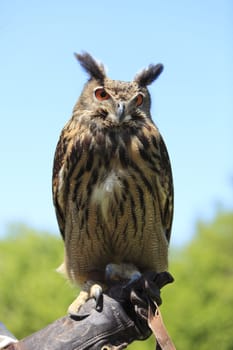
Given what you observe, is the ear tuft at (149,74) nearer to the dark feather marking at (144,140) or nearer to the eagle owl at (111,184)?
the eagle owl at (111,184)

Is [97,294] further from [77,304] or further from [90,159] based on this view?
[90,159]

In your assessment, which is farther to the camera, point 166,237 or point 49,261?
point 49,261

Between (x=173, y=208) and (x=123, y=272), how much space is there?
1.69 ft

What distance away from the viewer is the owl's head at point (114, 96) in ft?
10.8

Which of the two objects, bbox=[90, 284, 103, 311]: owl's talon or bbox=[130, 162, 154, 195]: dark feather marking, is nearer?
bbox=[90, 284, 103, 311]: owl's talon

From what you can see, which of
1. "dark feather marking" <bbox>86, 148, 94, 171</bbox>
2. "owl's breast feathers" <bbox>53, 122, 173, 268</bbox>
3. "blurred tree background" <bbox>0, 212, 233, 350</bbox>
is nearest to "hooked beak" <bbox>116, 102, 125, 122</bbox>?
"owl's breast feathers" <bbox>53, 122, 173, 268</bbox>

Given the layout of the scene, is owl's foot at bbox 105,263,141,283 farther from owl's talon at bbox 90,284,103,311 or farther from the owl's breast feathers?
owl's talon at bbox 90,284,103,311

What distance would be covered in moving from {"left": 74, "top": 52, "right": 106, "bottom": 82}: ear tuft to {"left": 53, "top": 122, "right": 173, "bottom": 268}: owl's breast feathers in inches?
15.2

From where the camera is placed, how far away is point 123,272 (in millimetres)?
3479

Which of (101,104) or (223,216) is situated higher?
(101,104)

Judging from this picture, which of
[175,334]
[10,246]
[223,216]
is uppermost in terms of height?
[10,246]

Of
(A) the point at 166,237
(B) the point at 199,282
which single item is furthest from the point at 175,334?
(A) the point at 166,237

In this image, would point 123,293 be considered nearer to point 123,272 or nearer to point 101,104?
point 123,272

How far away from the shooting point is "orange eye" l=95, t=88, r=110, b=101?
3395mm
